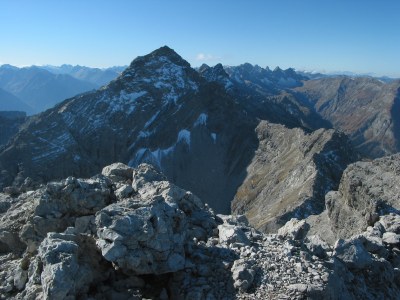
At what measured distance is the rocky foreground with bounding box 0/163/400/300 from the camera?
1883 centimetres

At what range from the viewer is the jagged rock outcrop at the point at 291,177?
112 metres

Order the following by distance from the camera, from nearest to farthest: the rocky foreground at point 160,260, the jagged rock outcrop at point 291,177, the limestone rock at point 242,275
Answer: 1. the rocky foreground at point 160,260
2. the limestone rock at point 242,275
3. the jagged rock outcrop at point 291,177

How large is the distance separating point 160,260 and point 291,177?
12947 cm

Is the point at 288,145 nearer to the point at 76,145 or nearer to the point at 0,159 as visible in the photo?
the point at 76,145

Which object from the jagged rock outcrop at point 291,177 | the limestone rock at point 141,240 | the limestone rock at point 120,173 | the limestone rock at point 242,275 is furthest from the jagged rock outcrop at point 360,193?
the limestone rock at point 141,240

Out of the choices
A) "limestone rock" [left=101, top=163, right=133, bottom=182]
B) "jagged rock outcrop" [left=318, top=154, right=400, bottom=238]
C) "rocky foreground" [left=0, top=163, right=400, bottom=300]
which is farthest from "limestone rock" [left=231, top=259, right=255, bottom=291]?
"jagged rock outcrop" [left=318, top=154, right=400, bottom=238]

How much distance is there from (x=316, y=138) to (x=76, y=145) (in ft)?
360

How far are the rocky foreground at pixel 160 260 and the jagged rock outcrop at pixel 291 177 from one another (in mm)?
77655

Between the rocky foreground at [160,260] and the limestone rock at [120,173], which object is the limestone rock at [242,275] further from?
the limestone rock at [120,173]

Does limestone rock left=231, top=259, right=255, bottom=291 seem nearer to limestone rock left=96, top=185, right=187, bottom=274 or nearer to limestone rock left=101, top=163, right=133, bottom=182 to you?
limestone rock left=96, top=185, right=187, bottom=274

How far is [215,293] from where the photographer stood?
19.3 meters

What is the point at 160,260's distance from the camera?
798 inches

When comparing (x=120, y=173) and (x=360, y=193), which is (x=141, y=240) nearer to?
(x=120, y=173)

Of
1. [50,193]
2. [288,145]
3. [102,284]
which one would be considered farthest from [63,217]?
[288,145]
